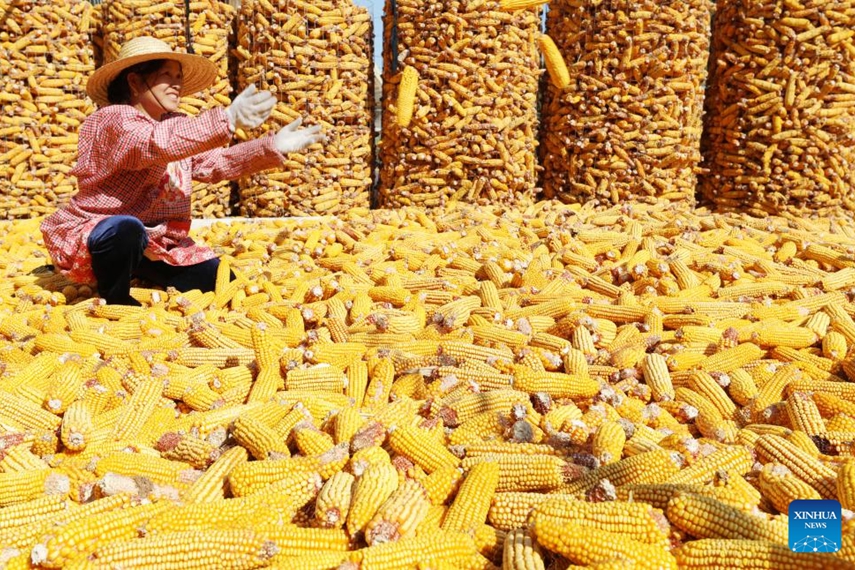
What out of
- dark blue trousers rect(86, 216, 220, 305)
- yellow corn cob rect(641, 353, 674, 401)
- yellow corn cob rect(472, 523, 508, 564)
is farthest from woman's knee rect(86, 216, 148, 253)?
yellow corn cob rect(472, 523, 508, 564)

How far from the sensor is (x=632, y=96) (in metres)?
8.33

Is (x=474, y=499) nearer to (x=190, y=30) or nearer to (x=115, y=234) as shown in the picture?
(x=115, y=234)

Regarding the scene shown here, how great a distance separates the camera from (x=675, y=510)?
1837mm

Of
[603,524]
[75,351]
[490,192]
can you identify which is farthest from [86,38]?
[603,524]

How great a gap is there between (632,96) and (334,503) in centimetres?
758

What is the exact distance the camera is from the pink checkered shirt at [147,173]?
13.3ft

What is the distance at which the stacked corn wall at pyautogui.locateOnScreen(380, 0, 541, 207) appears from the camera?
8.21 m

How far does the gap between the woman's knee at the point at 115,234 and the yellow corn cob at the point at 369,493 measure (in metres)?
3.12

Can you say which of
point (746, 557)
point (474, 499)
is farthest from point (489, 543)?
point (746, 557)

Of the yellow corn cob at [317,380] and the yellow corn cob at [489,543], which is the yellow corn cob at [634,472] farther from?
the yellow corn cob at [317,380]

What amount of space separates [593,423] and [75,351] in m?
2.65

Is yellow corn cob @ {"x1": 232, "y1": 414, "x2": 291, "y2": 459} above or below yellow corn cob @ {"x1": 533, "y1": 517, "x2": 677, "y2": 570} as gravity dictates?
below

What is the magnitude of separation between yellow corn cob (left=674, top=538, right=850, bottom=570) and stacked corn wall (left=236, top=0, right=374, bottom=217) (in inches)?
296

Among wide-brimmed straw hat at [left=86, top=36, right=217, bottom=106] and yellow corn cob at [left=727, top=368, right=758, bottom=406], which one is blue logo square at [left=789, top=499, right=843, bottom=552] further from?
wide-brimmed straw hat at [left=86, top=36, right=217, bottom=106]
